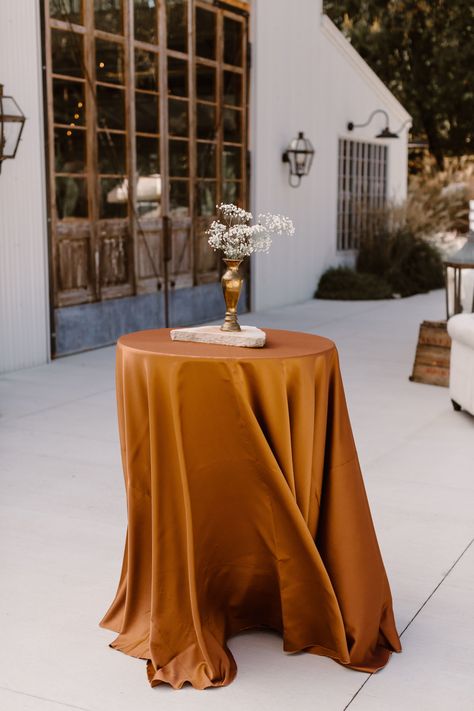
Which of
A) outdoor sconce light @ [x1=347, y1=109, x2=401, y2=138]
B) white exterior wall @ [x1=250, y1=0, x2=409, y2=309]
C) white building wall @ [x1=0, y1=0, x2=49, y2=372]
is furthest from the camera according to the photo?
outdoor sconce light @ [x1=347, y1=109, x2=401, y2=138]

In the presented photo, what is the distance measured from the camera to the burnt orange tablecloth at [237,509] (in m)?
2.94

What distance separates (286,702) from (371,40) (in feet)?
75.8

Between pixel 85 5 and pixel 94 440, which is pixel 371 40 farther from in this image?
pixel 94 440

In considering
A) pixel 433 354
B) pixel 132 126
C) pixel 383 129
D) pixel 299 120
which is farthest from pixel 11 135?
pixel 383 129

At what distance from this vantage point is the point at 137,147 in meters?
9.40

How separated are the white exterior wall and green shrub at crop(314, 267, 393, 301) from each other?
0.16 metres

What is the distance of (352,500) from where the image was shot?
3086 millimetres

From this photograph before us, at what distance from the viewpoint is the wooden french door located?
27.8 ft

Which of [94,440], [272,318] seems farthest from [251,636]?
[272,318]

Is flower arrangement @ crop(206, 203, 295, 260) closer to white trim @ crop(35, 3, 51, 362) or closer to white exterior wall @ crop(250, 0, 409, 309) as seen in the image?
white trim @ crop(35, 3, 51, 362)

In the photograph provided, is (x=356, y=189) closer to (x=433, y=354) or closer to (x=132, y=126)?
(x=132, y=126)

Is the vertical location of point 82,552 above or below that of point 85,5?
below

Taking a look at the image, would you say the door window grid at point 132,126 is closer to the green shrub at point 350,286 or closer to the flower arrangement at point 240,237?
the green shrub at point 350,286

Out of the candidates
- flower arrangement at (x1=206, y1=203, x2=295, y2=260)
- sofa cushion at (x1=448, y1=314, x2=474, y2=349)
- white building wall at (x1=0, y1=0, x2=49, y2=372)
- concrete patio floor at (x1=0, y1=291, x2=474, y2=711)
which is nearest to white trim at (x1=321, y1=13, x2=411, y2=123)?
white building wall at (x1=0, y1=0, x2=49, y2=372)
